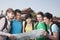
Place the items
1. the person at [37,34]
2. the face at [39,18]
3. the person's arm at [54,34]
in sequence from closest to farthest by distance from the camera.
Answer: the person's arm at [54,34]
the person at [37,34]
the face at [39,18]

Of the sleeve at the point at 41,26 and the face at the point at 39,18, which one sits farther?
the face at the point at 39,18

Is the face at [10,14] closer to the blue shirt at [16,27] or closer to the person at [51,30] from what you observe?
the blue shirt at [16,27]

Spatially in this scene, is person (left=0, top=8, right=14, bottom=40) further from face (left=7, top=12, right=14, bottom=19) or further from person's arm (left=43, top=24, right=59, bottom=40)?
person's arm (left=43, top=24, right=59, bottom=40)

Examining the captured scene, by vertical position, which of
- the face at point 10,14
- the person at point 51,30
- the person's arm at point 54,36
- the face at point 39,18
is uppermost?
the face at point 10,14

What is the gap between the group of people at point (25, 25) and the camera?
3.49 metres

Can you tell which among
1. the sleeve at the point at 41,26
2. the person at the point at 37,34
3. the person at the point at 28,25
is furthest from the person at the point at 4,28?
the sleeve at the point at 41,26

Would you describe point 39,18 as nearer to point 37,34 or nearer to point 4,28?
point 37,34

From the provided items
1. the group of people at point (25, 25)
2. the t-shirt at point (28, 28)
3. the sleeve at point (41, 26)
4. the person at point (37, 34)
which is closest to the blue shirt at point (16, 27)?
the group of people at point (25, 25)

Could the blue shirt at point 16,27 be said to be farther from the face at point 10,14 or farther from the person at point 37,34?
the person at point 37,34

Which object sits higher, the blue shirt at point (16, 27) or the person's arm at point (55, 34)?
the blue shirt at point (16, 27)

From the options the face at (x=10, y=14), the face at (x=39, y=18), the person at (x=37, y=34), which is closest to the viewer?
the person at (x=37, y=34)

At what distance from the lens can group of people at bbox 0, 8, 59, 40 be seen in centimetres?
349

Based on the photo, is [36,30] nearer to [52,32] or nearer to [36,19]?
[52,32]

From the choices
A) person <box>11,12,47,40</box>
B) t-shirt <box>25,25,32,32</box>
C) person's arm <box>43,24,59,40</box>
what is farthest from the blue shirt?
person's arm <box>43,24,59,40</box>
